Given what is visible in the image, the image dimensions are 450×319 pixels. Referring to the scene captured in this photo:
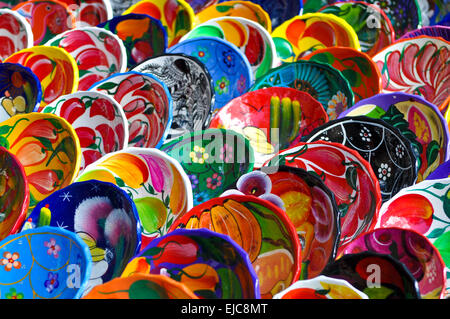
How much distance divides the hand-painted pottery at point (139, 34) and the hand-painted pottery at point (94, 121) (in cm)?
39

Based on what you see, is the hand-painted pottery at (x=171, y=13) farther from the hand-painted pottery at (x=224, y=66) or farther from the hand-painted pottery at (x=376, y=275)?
the hand-painted pottery at (x=376, y=275)

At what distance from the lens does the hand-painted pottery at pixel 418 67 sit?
4.62 ft

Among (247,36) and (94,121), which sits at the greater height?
(247,36)

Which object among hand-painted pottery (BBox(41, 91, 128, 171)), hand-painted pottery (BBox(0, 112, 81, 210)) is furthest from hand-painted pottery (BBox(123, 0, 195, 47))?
hand-painted pottery (BBox(0, 112, 81, 210))

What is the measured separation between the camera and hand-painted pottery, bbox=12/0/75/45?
73.9 inches

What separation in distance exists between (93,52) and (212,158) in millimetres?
668

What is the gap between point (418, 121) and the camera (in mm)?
1199

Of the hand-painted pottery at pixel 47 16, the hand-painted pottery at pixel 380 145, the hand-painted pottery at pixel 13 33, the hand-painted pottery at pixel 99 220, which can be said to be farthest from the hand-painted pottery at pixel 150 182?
the hand-painted pottery at pixel 47 16

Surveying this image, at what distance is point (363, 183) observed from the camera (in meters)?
1.03

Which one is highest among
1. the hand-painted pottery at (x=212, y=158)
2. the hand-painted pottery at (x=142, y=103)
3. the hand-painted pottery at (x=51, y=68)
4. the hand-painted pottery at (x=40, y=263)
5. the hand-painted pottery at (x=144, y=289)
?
the hand-painted pottery at (x=51, y=68)

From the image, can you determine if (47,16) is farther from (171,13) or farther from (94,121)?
(94,121)

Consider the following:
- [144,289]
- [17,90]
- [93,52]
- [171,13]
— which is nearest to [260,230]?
[144,289]

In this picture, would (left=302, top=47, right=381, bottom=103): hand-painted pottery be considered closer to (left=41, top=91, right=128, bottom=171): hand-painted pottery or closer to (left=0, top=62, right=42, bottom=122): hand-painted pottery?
(left=41, top=91, right=128, bottom=171): hand-painted pottery
